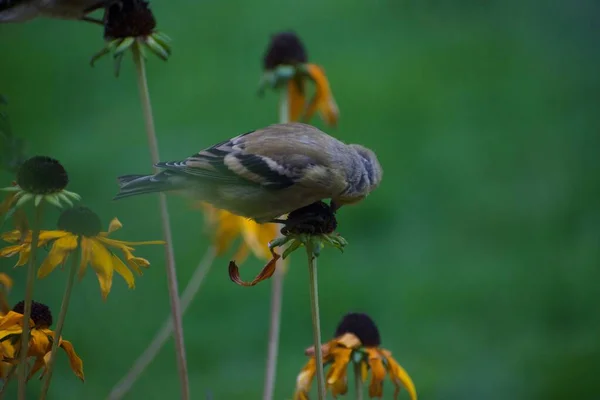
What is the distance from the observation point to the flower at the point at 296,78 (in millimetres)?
2129

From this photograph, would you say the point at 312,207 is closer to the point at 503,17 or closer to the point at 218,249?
the point at 218,249

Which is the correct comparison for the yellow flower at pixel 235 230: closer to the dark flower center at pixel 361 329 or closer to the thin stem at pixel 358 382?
the dark flower center at pixel 361 329

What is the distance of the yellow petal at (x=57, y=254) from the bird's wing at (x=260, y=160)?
22 centimetres

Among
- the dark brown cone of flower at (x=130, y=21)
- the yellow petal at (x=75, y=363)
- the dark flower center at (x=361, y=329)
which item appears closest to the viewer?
the yellow petal at (x=75, y=363)

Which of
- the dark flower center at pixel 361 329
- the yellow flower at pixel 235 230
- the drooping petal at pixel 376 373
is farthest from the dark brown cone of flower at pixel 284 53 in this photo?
the drooping petal at pixel 376 373

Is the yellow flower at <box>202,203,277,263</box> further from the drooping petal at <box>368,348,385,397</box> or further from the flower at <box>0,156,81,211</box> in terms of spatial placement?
the flower at <box>0,156,81,211</box>

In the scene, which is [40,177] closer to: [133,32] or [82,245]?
[82,245]

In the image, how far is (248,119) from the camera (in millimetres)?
4305

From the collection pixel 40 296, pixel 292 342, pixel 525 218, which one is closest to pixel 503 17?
pixel 525 218

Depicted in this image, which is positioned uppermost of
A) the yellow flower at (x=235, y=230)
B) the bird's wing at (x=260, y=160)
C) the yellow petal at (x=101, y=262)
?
the bird's wing at (x=260, y=160)

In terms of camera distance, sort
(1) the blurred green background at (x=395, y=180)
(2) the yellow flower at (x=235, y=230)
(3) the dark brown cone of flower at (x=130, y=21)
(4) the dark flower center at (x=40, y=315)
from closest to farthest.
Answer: (4) the dark flower center at (x=40, y=315)
(3) the dark brown cone of flower at (x=130, y=21)
(2) the yellow flower at (x=235, y=230)
(1) the blurred green background at (x=395, y=180)

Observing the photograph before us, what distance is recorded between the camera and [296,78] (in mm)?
2182

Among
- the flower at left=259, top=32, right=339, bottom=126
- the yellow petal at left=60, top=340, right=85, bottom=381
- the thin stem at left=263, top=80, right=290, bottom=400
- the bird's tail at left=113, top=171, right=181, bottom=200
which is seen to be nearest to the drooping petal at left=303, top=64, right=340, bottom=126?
the flower at left=259, top=32, right=339, bottom=126

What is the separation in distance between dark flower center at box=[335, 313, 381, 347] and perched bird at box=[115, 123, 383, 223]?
0.19 metres
